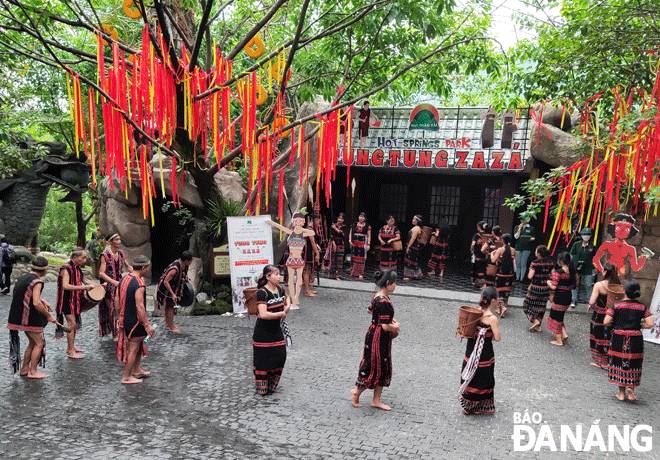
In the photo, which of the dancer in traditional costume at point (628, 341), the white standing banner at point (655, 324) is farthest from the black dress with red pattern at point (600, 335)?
the white standing banner at point (655, 324)

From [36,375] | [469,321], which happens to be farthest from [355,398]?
[36,375]

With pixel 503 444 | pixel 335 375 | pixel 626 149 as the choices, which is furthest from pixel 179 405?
pixel 626 149

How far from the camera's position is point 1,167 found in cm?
1067

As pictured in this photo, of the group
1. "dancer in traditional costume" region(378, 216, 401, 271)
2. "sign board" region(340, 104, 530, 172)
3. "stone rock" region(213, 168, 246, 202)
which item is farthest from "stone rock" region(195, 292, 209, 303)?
"sign board" region(340, 104, 530, 172)

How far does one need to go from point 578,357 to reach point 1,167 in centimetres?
1064

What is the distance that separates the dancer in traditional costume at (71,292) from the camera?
769 centimetres

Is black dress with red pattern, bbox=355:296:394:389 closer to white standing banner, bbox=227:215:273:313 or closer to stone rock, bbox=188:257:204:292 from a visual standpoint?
white standing banner, bbox=227:215:273:313

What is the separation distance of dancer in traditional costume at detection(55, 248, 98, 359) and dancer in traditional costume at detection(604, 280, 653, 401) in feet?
22.5

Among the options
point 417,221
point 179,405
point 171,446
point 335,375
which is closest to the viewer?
point 171,446

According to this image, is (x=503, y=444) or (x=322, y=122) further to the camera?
(x=322, y=122)

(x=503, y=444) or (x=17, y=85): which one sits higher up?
(x=17, y=85)

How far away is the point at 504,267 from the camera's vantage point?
10.5 meters

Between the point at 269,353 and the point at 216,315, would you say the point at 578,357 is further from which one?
the point at 216,315

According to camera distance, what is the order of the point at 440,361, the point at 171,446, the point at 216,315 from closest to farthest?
1. the point at 171,446
2. the point at 440,361
3. the point at 216,315
